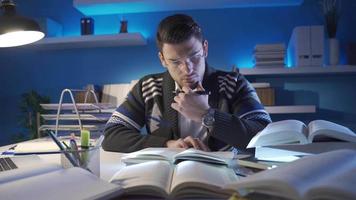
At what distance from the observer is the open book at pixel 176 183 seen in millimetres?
540

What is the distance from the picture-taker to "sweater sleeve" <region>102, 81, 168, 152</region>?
1.21 m

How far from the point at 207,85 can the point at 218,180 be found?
0.95 metres

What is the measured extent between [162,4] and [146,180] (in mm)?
1978

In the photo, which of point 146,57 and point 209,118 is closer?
point 209,118

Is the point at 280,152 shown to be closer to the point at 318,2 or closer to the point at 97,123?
the point at 97,123

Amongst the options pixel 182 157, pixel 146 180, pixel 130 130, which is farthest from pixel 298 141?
pixel 130 130

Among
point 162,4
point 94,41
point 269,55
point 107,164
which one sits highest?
point 162,4

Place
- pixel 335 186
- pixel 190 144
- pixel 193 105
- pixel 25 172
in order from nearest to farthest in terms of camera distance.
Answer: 1. pixel 335 186
2. pixel 25 172
3. pixel 190 144
4. pixel 193 105

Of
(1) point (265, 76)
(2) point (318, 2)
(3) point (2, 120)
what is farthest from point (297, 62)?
(3) point (2, 120)

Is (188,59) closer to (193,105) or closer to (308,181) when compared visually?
(193,105)

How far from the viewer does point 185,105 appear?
4.09 ft

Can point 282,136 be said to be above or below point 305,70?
below

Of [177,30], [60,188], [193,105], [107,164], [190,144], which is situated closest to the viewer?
[60,188]

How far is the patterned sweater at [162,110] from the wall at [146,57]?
0.99 metres
